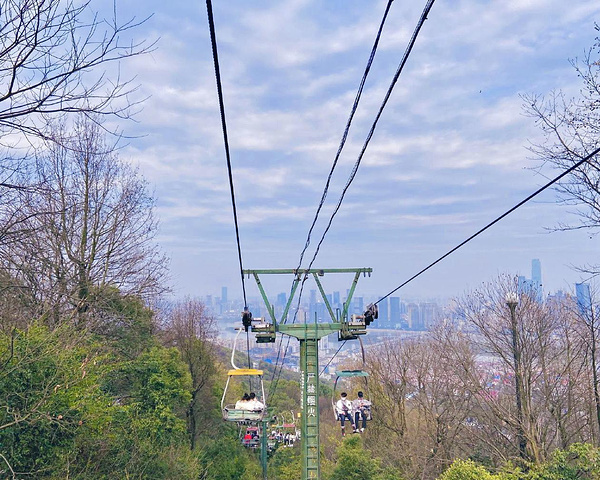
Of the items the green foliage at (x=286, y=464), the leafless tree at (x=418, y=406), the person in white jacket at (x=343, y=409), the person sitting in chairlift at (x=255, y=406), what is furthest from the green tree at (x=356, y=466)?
the person sitting in chairlift at (x=255, y=406)

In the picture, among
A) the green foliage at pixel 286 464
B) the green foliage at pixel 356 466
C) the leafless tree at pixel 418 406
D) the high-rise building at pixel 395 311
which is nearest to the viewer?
the green foliage at pixel 356 466

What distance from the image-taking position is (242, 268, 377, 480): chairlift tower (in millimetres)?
10898

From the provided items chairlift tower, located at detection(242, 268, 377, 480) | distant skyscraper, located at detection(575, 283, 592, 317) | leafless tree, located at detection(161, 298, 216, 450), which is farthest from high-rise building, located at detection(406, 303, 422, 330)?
chairlift tower, located at detection(242, 268, 377, 480)

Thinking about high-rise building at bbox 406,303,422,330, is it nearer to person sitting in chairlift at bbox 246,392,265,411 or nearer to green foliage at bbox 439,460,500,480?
person sitting in chairlift at bbox 246,392,265,411

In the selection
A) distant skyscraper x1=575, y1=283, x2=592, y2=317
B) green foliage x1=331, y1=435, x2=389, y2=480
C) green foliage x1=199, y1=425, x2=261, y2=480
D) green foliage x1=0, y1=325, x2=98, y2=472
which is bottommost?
green foliage x1=199, y1=425, x2=261, y2=480

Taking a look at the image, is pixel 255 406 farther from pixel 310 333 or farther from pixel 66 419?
pixel 66 419

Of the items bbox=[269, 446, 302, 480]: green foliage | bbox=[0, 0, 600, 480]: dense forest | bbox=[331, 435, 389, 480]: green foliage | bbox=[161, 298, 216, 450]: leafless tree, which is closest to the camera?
bbox=[0, 0, 600, 480]: dense forest

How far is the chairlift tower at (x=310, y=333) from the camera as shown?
10.9 meters

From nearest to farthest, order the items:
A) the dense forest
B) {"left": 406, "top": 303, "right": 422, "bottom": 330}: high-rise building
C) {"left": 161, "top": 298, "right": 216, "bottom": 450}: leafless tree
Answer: the dense forest
{"left": 161, "top": 298, "right": 216, "bottom": 450}: leafless tree
{"left": 406, "top": 303, "right": 422, "bottom": 330}: high-rise building

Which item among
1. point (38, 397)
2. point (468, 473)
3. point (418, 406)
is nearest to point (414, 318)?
point (418, 406)

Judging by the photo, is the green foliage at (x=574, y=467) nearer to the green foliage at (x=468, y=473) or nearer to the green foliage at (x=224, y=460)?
the green foliage at (x=468, y=473)

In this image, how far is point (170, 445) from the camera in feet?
57.9

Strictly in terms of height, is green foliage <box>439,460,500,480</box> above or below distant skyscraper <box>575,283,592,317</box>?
below

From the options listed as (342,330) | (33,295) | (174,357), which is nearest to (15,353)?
(33,295)
